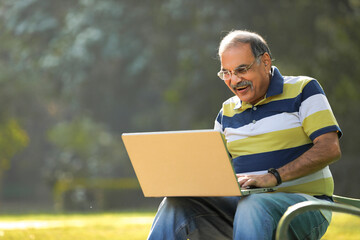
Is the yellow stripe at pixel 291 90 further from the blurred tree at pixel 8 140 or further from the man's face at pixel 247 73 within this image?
the blurred tree at pixel 8 140

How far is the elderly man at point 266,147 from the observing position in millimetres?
2877

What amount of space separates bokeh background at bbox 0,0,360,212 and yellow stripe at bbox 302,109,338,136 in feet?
33.2

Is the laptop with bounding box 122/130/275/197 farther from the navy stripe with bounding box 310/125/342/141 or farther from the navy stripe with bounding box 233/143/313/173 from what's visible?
the navy stripe with bounding box 310/125/342/141

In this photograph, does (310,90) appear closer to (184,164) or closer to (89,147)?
(184,164)

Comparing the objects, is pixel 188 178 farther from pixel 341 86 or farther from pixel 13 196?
pixel 13 196

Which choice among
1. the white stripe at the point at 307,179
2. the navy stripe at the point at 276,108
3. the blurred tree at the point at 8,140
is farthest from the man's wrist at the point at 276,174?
the blurred tree at the point at 8,140

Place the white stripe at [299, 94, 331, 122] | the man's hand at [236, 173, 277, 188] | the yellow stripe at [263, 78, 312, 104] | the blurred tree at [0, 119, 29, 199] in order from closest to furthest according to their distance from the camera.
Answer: the man's hand at [236, 173, 277, 188]
the white stripe at [299, 94, 331, 122]
the yellow stripe at [263, 78, 312, 104]
the blurred tree at [0, 119, 29, 199]

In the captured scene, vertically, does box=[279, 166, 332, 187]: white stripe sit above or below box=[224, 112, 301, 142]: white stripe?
below

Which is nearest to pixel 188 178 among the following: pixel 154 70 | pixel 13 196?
pixel 154 70

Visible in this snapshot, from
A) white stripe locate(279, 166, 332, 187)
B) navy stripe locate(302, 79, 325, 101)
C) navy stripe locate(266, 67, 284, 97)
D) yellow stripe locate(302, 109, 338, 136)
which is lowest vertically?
white stripe locate(279, 166, 332, 187)

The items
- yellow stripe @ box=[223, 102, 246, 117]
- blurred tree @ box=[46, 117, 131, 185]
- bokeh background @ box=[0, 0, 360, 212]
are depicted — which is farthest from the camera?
blurred tree @ box=[46, 117, 131, 185]

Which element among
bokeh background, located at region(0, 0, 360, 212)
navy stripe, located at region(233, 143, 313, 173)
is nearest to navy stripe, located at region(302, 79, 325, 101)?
navy stripe, located at region(233, 143, 313, 173)

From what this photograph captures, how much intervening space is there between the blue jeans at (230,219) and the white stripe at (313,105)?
405 millimetres

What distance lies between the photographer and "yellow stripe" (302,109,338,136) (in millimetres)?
2955
